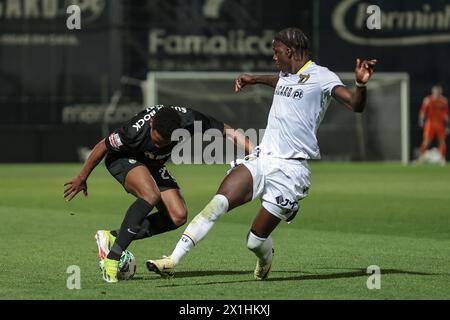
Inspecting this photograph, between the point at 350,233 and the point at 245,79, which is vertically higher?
the point at 245,79

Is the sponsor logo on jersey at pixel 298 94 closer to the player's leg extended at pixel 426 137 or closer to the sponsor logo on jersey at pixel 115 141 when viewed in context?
the sponsor logo on jersey at pixel 115 141

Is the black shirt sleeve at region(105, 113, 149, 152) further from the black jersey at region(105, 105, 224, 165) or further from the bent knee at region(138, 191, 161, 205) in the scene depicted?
the bent knee at region(138, 191, 161, 205)

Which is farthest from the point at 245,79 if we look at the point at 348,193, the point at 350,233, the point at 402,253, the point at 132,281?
the point at 348,193

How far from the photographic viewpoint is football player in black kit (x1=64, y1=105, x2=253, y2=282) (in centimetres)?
1006

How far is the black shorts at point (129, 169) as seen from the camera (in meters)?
10.5

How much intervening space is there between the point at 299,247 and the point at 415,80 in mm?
24214

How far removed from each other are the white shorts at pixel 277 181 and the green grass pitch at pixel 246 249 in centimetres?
67

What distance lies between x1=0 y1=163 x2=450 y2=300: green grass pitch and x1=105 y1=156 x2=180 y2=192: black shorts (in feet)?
2.79

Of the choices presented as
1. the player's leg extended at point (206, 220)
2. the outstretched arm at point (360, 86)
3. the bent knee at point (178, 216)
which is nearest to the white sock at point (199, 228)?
the player's leg extended at point (206, 220)

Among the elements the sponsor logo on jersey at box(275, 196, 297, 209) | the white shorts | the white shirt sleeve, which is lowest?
the sponsor logo on jersey at box(275, 196, 297, 209)

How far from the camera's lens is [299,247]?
43.8 ft

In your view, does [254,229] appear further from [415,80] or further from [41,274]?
[415,80]

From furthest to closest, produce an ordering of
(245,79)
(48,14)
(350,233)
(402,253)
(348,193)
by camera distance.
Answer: (48,14) < (348,193) < (350,233) < (402,253) < (245,79)

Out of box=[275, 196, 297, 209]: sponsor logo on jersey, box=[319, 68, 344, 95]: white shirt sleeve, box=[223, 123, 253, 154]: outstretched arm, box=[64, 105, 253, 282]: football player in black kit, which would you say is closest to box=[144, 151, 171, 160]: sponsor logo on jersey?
box=[64, 105, 253, 282]: football player in black kit
